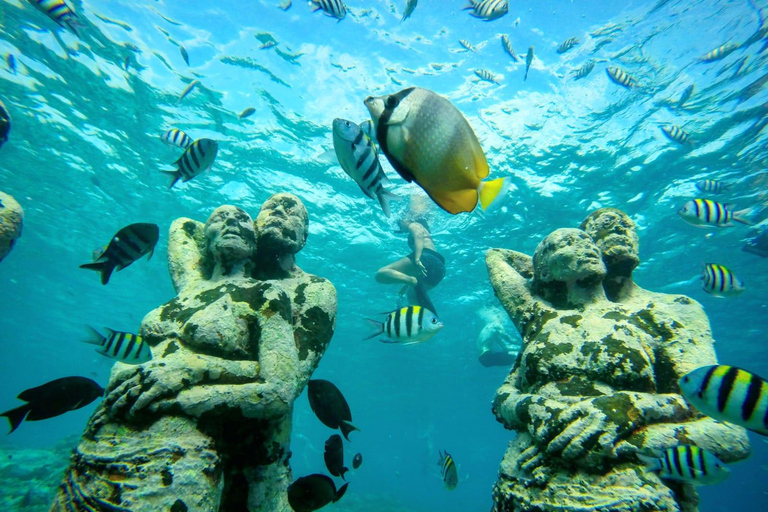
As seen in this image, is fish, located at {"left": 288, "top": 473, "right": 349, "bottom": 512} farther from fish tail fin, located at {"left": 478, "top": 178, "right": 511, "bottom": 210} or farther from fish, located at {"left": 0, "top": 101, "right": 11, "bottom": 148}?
fish, located at {"left": 0, "top": 101, "right": 11, "bottom": 148}

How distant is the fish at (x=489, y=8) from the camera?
574 cm

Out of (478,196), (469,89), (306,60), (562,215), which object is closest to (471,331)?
(562,215)

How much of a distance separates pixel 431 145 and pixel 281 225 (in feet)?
9.83

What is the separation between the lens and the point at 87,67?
418 inches

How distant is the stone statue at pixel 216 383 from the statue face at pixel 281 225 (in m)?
0.01

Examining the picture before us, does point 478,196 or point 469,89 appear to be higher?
point 469,89

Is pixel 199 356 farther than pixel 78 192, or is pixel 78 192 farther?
pixel 78 192

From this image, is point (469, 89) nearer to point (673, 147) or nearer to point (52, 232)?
point (673, 147)

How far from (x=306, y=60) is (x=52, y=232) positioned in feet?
67.4

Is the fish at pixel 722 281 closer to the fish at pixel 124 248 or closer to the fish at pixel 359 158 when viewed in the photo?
the fish at pixel 359 158

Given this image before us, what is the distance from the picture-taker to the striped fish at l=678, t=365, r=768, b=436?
2.10 m

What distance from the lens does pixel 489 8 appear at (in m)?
5.79

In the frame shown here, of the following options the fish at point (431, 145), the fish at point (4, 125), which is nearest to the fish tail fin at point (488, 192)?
the fish at point (431, 145)

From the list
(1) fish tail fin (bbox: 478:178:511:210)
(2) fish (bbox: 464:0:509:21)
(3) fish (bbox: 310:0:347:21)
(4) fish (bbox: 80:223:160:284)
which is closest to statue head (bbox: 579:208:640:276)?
(1) fish tail fin (bbox: 478:178:511:210)
